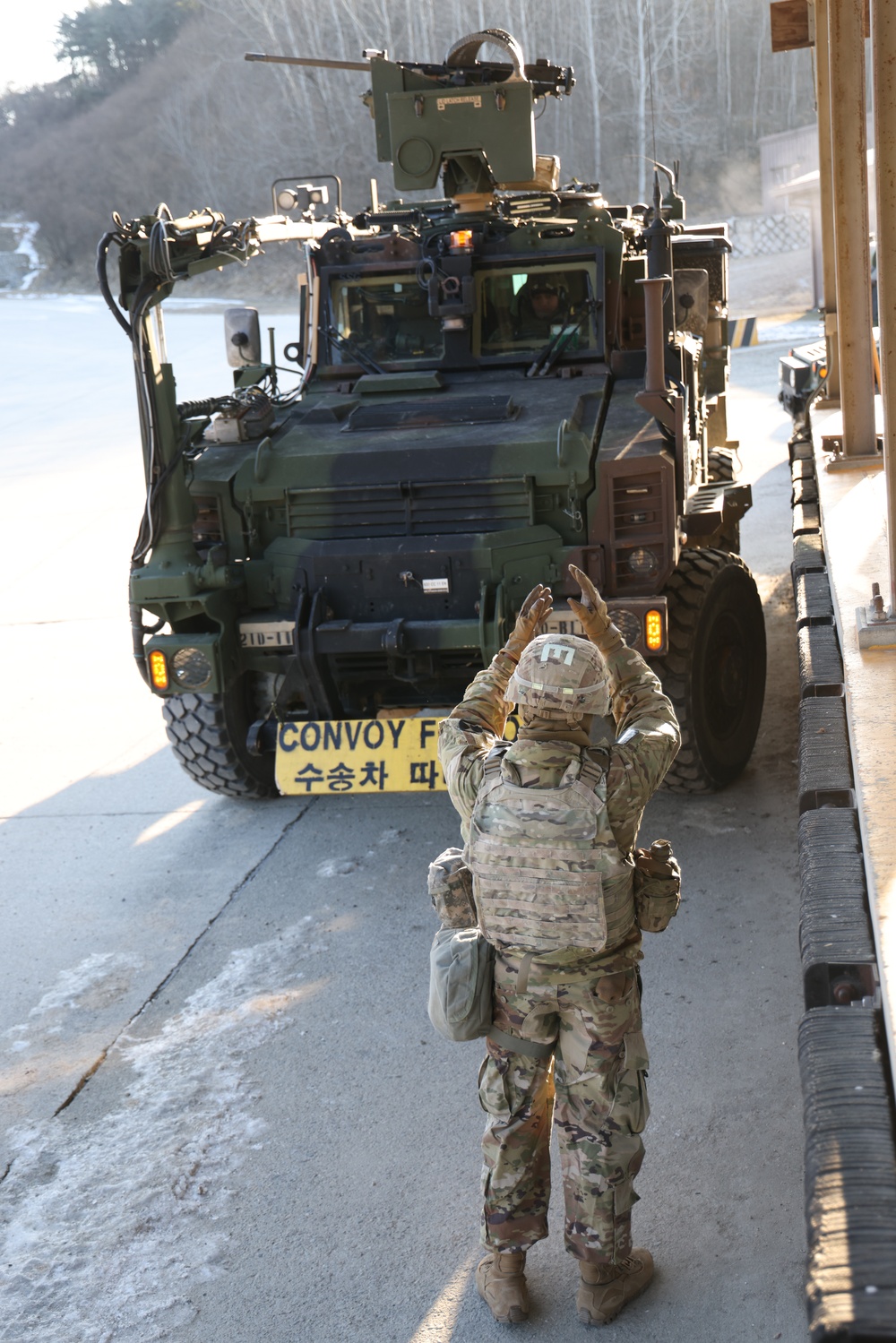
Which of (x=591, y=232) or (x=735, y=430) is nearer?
(x=591, y=232)

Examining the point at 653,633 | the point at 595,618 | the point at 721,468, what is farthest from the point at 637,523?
the point at 595,618

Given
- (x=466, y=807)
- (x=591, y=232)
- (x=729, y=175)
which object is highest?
(x=729, y=175)

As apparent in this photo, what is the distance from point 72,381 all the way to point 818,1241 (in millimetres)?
24593

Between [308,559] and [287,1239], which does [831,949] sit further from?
[308,559]

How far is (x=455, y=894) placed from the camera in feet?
11.0

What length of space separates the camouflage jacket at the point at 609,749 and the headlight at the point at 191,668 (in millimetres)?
2587

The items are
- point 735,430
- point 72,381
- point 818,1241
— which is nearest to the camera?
point 818,1241

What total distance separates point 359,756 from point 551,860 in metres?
2.78

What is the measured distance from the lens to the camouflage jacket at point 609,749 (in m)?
3.13

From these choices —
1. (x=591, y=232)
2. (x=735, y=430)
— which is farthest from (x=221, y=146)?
(x=591, y=232)

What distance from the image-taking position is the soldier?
10.2 ft

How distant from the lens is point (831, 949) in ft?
10.2

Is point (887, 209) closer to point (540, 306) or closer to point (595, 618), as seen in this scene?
point (595, 618)

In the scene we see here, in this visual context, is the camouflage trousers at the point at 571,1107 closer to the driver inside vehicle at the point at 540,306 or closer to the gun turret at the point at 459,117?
the driver inside vehicle at the point at 540,306
